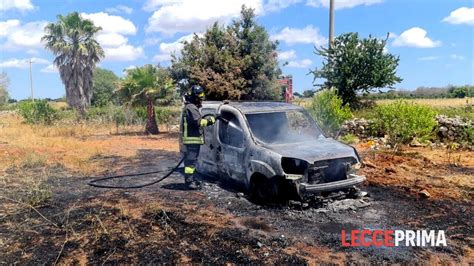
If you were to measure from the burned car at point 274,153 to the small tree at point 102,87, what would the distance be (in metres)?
37.3

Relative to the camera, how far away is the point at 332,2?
16891 mm

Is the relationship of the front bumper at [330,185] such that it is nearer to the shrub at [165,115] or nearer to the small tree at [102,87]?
the shrub at [165,115]

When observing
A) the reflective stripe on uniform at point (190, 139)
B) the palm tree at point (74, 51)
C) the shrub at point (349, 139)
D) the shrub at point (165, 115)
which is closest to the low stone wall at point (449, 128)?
the shrub at point (349, 139)

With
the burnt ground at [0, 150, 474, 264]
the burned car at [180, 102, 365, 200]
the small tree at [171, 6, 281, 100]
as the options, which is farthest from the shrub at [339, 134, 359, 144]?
the burned car at [180, 102, 365, 200]

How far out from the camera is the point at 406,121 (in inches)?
469

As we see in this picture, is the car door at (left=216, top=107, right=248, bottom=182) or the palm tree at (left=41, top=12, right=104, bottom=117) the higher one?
the palm tree at (left=41, top=12, right=104, bottom=117)

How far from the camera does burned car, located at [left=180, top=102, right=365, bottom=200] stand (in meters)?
5.79

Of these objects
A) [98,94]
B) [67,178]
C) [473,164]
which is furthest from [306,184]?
[98,94]

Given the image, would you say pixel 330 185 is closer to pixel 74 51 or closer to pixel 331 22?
pixel 331 22

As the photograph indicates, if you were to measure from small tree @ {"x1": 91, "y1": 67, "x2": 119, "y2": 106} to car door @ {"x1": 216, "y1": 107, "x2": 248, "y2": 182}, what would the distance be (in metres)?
37.4

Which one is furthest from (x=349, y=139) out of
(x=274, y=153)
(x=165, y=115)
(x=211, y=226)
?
(x=165, y=115)

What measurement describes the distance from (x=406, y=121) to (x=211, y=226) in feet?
29.2

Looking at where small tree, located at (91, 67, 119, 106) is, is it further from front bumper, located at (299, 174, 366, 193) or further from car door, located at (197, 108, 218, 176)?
front bumper, located at (299, 174, 366, 193)

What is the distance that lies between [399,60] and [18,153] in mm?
15658
